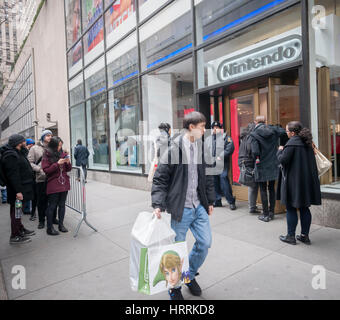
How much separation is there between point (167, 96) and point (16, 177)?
5.55m

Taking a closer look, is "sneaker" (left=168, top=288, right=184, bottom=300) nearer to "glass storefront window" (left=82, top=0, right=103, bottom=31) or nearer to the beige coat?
the beige coat

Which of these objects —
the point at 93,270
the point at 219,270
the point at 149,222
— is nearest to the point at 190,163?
the point at 149,222

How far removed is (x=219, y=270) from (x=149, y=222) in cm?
140

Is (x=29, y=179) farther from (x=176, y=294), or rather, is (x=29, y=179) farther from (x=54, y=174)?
(x=176, y=294)

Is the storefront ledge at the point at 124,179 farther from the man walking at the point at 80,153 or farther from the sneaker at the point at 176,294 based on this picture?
the sneaker at the point at 176,294

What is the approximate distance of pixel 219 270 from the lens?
3188mm

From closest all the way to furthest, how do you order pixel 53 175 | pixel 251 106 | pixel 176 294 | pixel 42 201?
pixel 176 294 < pixel 53 175 < pixel 42 201 < pixel 251 106

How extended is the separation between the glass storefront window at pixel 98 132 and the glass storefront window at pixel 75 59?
2.37 metres

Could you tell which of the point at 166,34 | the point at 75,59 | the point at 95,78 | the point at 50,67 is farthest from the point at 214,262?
the point at 50,67

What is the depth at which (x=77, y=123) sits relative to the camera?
14.4 meters

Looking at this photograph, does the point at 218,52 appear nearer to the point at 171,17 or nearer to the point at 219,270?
the point at 171,17

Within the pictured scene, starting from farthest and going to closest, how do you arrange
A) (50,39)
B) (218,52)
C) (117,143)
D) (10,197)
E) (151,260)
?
(50,39), (117,143), (218,52), (10,197), (151,260)

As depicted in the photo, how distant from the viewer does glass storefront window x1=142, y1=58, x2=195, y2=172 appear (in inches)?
302

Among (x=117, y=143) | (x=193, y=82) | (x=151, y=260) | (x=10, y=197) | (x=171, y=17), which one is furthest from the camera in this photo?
(x=117, y=143)
